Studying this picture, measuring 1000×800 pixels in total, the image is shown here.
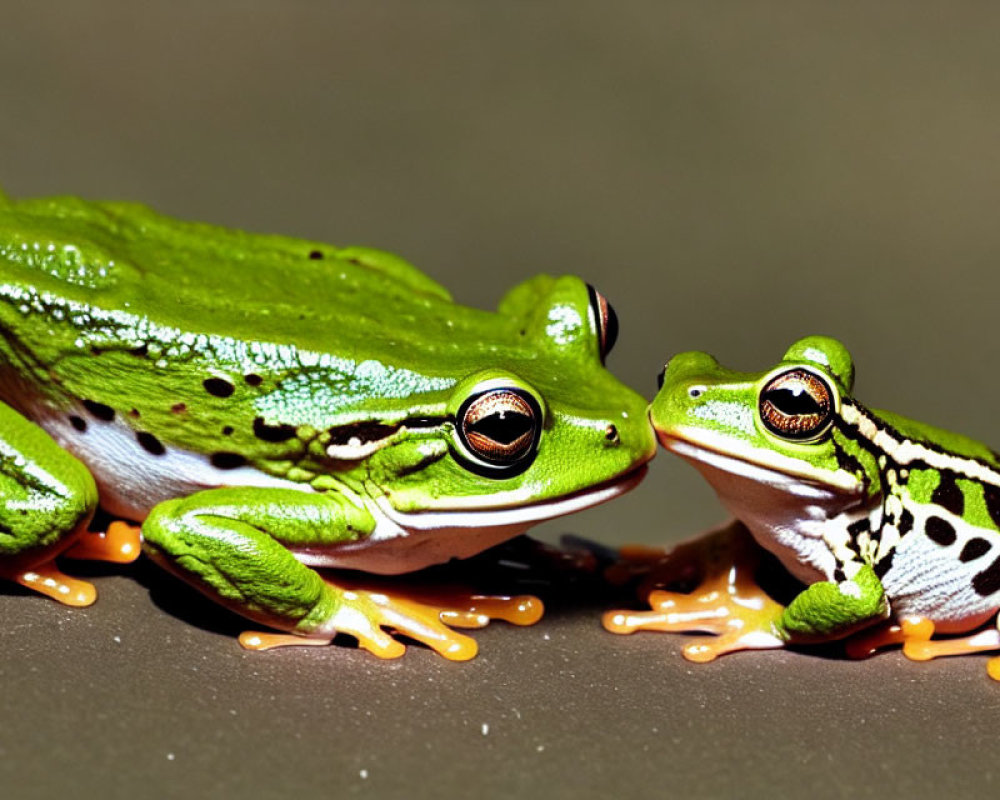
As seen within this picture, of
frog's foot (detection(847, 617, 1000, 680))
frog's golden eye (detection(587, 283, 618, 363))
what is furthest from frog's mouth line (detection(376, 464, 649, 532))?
frog's foot (detection(847, 617, 1000, 680))

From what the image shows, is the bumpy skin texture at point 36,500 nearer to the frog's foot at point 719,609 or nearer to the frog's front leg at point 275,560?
the frog's front leg at point 275,560

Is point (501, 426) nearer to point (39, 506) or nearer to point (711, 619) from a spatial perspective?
point (711, 619)

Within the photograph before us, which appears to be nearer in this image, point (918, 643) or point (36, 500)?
point (36, 500)

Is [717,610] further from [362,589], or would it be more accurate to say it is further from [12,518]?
[12,518]

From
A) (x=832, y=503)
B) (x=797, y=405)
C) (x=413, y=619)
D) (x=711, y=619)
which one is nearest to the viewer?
(x=797, y=405)

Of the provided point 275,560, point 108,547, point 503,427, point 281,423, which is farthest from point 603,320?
point 108,547

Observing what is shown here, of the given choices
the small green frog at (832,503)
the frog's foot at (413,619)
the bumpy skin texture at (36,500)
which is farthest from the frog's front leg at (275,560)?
the small green frog at (832,503)
